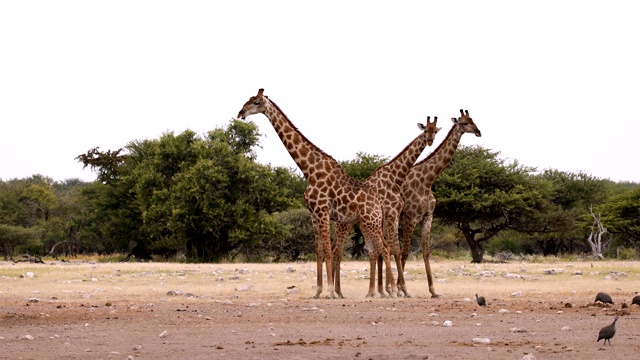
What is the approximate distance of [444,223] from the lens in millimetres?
42656

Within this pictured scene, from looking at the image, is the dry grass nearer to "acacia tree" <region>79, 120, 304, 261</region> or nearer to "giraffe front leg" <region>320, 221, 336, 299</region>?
"giraffe front leg" <region>320, 221, 336, 299</region>

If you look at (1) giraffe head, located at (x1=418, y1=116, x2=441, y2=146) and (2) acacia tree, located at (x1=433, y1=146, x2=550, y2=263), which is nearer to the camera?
(1) giraffe head, located at (x1=418, y1=116, x2=441, y2=146)

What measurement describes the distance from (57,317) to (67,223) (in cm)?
4978

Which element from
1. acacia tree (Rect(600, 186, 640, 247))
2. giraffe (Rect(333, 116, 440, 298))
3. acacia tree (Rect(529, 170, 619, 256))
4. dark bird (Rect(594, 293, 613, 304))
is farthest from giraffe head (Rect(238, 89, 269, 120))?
acacia tree (Rect(529, 170, 619, 256))

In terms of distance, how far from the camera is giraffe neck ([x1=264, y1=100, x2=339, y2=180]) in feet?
55.0

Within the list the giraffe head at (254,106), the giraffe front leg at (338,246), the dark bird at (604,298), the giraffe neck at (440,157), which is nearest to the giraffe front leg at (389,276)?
the giraffe front leg at (338,246)

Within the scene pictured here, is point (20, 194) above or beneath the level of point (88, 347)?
above

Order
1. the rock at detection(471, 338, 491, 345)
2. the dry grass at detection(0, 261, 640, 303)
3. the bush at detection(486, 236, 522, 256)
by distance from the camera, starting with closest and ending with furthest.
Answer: the rock at detection(471, 338, 491, 345) → the dry grass at detection(0, 261, 640, 303) → the bush at detection(486, 236, 522, 256)

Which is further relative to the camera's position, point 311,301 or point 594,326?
point 311,301

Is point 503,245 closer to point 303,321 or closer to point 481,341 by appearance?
point 303,321

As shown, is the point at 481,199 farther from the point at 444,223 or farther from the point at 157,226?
the point at 157,226

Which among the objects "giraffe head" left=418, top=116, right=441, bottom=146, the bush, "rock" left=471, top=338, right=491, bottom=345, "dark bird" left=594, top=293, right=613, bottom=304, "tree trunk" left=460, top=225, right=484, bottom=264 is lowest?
A: "rock" left=471, top=338, right=491, bottom=345

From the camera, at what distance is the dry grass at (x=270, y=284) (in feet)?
56.4

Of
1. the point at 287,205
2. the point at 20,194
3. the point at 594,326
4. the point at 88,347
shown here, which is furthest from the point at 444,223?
the point at 20,194
